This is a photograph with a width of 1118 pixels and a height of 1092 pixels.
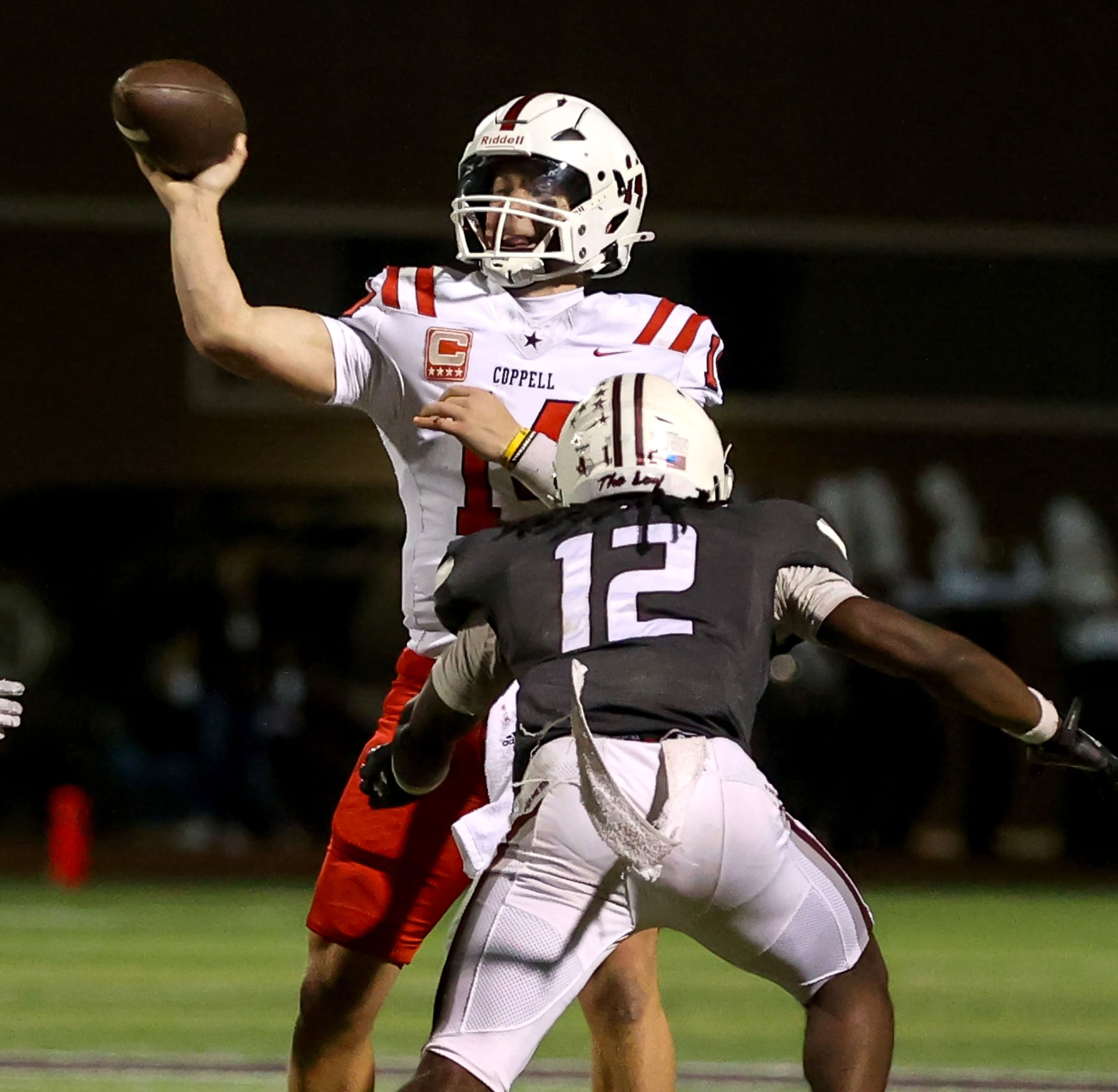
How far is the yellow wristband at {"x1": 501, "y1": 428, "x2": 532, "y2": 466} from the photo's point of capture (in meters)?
3.14

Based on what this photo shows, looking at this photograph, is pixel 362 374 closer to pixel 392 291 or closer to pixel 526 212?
pixel 392 291

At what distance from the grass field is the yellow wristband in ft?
6.64

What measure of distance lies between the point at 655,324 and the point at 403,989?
344cm

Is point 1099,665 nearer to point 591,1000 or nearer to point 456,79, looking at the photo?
point 456,79

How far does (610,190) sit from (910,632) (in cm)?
98

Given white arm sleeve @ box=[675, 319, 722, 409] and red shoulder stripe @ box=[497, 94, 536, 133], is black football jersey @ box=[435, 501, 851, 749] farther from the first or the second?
red shoulder stripe @ box=[497, 94, 536, 133]

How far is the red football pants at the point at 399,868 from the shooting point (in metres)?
3.35

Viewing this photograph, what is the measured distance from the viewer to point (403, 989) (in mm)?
6375

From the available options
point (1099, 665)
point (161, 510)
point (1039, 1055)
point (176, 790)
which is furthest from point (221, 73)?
point (1039, 1055)

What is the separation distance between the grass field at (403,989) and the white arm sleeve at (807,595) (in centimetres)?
218

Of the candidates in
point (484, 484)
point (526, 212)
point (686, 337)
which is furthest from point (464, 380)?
point (686, 337)

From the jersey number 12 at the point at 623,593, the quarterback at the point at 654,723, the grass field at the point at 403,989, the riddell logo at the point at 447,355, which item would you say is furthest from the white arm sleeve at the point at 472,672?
the grass field at the point at 403,989

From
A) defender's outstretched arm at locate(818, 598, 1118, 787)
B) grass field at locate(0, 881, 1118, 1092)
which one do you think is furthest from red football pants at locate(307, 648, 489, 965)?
grass field at locate(0, 881, 1118, 1092)

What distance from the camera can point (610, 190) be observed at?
3.37 meters
